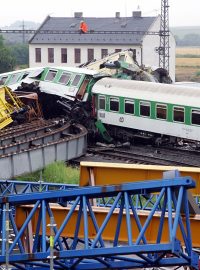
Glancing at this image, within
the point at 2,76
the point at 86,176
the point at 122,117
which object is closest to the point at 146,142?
the point at 122,117

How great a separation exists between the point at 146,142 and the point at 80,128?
9.07 ft

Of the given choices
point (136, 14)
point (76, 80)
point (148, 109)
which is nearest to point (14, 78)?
point (76, 80)

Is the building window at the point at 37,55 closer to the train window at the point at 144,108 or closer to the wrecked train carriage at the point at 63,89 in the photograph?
the wrecked train carriage at the point at 63,89

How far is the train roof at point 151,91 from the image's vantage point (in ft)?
90.0

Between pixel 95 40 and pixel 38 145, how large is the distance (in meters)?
38.7

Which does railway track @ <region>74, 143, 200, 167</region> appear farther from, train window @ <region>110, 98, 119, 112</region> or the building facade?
the building facade

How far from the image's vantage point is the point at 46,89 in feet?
107

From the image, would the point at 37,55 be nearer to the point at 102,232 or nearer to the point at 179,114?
the point at 179,114

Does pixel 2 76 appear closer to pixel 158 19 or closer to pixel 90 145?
pixel 90 145

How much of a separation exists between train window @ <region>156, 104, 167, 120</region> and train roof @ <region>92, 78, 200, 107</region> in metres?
0.21

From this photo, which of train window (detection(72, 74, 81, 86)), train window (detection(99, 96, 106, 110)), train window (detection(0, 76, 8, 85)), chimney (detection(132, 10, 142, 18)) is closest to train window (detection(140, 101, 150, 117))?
train window (detection(99, 96, 106, 110))

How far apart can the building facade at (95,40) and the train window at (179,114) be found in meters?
32.8

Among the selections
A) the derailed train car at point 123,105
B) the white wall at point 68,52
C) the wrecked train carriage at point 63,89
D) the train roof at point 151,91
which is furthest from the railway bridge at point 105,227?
the white wall at point 68,52

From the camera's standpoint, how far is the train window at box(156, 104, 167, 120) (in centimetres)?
2802
